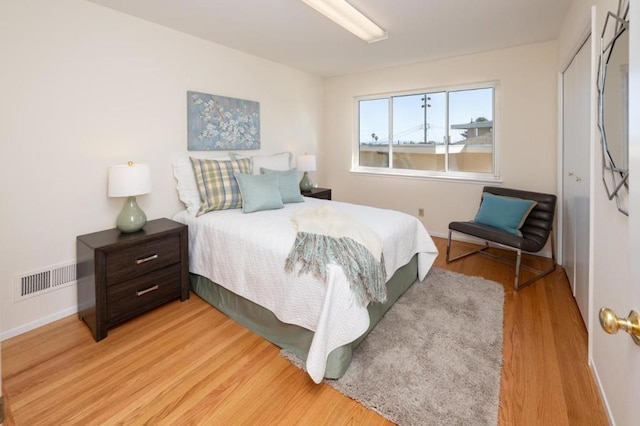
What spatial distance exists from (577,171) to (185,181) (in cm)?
332

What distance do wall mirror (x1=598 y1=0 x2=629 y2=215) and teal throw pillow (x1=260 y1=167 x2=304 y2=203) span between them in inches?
94.9

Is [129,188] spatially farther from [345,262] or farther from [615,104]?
[615,104]

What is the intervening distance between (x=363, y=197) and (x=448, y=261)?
→ 5.95 ft

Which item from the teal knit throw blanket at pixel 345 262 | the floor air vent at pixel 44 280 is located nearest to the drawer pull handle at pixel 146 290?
the floor air vent at pixel 44 280

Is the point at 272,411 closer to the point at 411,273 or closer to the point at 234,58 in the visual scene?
the point at 411,273

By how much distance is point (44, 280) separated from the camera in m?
2.32

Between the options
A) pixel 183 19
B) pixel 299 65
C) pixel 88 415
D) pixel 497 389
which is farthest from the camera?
pixel 299 65

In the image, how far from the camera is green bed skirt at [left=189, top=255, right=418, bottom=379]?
180cm

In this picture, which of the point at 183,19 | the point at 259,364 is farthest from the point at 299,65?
the point at 259,364

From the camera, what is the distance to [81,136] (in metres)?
2.41

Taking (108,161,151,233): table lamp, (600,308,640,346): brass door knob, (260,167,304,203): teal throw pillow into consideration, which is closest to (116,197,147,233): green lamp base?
(108,161,151,233): table lamp

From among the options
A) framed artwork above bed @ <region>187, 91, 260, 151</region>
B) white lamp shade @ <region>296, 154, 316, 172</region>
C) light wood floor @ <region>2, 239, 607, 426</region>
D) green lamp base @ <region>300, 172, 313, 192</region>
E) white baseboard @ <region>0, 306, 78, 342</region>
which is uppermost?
framed artwork above bed @ <region>187, 91, 260, 151</region>

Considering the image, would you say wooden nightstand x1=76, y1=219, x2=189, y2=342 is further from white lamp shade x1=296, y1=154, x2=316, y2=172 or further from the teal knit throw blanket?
white lamp shade x1=296, y1=154, x2=316, y2=172

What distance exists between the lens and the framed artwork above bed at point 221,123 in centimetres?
315
